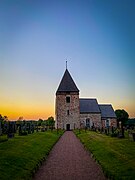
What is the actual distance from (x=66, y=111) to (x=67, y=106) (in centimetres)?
126

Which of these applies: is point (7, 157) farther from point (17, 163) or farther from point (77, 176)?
point (77, 176)

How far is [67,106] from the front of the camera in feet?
189

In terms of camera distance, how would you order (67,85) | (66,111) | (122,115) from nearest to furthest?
(66,111) < (67,85) < (122,115)

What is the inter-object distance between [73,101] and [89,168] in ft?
151

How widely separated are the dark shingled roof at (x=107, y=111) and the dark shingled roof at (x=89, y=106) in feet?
7.55

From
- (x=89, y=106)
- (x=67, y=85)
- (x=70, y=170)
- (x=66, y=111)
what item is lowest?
(x=70, y=170)

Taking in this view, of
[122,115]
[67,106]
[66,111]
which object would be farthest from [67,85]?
[122,115]

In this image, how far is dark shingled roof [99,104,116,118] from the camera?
204 ft

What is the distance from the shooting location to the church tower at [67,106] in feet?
185

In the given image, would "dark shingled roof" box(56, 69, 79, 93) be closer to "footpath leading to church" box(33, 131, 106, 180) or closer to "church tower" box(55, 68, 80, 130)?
"church tower" box(55, 68, 80, 130)

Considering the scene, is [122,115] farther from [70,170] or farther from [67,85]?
[70,170]

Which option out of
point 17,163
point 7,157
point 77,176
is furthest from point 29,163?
point 77,176

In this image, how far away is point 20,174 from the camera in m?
9.97

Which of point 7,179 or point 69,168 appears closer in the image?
point 7,179
